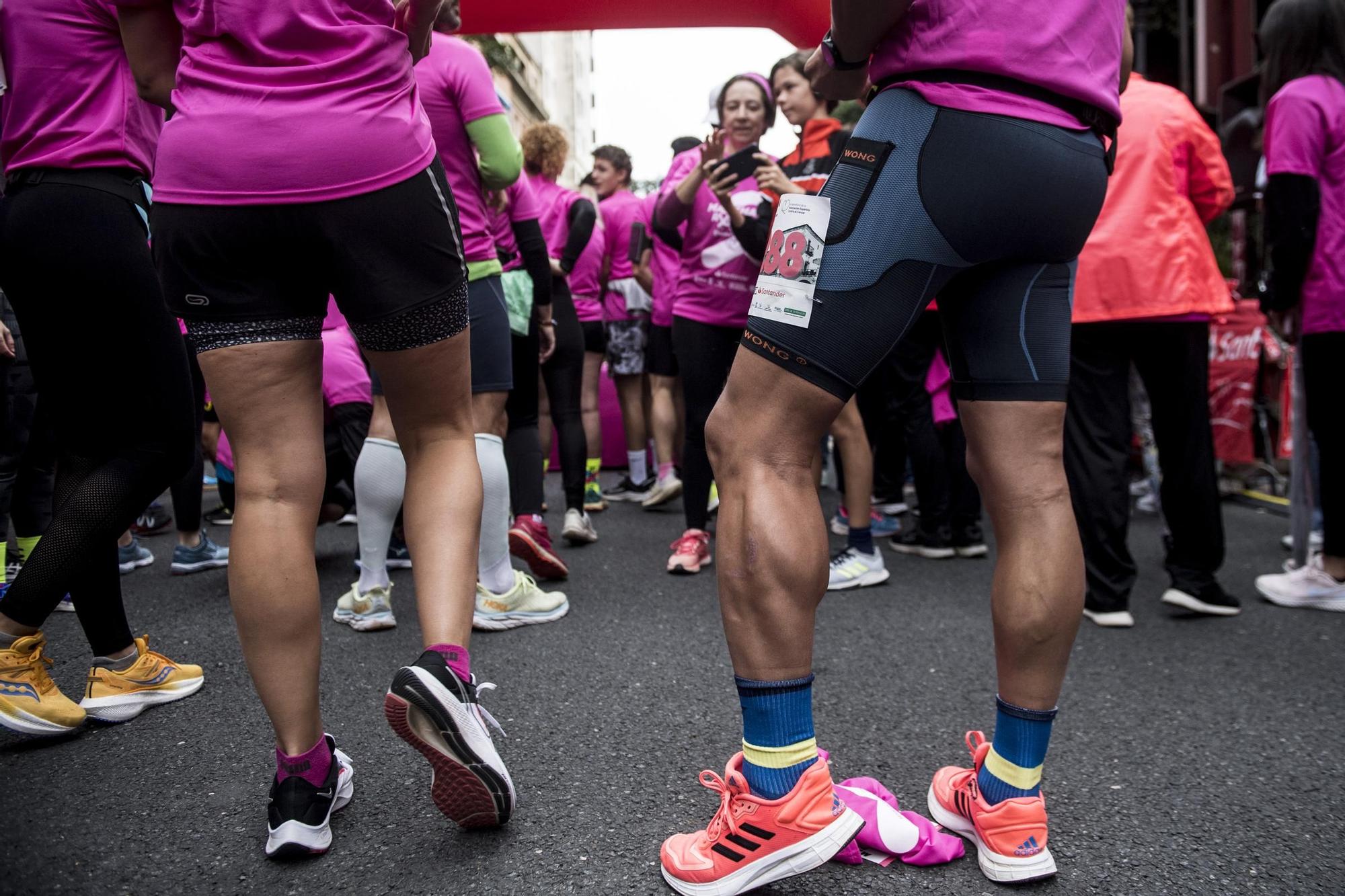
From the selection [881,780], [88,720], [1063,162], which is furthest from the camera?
[88,720]

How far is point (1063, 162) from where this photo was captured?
138 cm

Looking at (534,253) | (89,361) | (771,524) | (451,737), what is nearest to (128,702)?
(89,361)

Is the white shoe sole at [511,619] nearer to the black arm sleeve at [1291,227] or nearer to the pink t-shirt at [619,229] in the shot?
the black arm sleeve at [1291,227]

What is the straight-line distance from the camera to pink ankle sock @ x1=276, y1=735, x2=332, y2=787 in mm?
1533

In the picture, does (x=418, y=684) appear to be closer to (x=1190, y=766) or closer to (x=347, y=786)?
(x=347, y=786)

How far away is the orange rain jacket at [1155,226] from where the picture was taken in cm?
297

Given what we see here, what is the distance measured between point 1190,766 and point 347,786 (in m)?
1.59

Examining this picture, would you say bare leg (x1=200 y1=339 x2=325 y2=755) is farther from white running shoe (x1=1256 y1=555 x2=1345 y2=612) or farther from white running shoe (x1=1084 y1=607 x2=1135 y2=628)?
white running shoe (x1=1256 y1=555 x2=1345 y2=612)

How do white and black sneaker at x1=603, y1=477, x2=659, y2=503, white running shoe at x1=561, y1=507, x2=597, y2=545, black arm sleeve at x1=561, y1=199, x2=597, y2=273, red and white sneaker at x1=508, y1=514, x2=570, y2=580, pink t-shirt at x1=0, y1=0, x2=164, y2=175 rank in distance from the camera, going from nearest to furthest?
1. pink t-shirt at x1=0, y1=0, x2=164, y2=175
2. red and white sneaker at x1=508, y1=514, x2=570, y2=580
3. white running shoe at x1=561, y1=507, x2=597, y2=545
4. black arm sleeve at x1=561, y1=199, x2=597, y2=273
5. white and black sneaker at x1=603, y1=477, x2=659, y2=503

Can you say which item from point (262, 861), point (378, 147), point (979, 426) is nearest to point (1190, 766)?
point (979, 426)

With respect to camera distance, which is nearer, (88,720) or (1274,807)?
(1274,807)

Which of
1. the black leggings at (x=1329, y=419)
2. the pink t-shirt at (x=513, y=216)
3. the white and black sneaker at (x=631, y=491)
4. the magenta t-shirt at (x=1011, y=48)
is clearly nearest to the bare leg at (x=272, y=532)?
the magenta t-shirt at (x=1011, y=48)

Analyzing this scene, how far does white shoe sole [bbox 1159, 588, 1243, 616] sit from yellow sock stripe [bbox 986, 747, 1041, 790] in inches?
74.8

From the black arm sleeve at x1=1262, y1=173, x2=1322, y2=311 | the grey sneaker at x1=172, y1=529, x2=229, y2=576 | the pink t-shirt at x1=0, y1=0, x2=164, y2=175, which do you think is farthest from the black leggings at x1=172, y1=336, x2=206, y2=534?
the black arm sleeve at x1=1262, y1=173, x2=1322, y2=311
